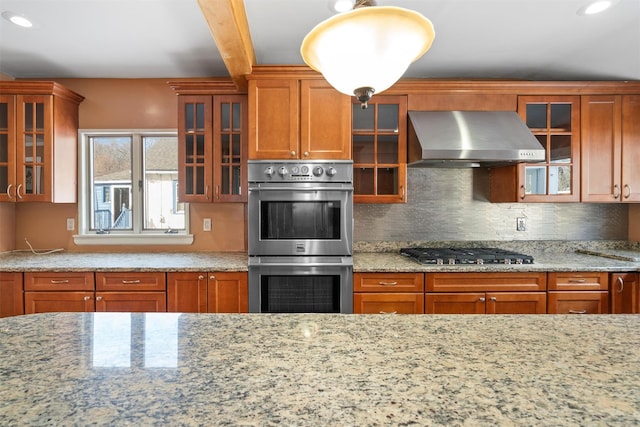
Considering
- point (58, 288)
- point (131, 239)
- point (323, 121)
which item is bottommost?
point (58, 288)

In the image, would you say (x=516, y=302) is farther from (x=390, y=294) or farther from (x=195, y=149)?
(x=195, y=149)

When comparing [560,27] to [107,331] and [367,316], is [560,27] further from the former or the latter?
[107,331]

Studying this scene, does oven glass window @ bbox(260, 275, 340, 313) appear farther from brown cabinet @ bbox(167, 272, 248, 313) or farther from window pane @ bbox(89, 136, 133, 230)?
window pane @ bbox(89, 136, 133, 230)

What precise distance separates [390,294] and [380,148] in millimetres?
1144

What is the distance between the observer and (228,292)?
2.49m

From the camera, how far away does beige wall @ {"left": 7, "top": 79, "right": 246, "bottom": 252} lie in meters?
3.11

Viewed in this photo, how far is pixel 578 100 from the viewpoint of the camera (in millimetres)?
2805

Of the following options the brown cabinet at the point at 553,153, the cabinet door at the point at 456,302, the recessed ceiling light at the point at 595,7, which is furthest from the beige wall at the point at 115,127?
the recessed ceiling light at the point at 595,7

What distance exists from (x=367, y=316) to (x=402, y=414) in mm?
578

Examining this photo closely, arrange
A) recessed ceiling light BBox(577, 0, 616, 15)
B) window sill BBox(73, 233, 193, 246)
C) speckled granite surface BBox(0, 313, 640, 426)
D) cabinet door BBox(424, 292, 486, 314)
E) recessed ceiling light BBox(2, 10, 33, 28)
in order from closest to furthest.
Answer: speckled granite surface BBox(0, 313, 640, 426), recessed ceiling light BBox(577, 0, 616, 15), recessed ceiling light BBox(2, 10, 33, 28), cabinet door BBox(424, 292, 486, 314), window sill BBox(73, 233, 193, 246)

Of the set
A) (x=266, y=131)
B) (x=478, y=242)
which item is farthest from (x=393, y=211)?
(x=266, y=131)

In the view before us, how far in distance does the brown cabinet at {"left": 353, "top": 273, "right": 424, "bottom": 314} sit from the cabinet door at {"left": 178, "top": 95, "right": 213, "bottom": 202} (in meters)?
1.42

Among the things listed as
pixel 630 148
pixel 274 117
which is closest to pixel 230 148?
pixel 274 117

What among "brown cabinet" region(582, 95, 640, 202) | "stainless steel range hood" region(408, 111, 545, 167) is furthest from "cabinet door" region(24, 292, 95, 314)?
"brown cabinet" region(582, 95, 640, 202)
